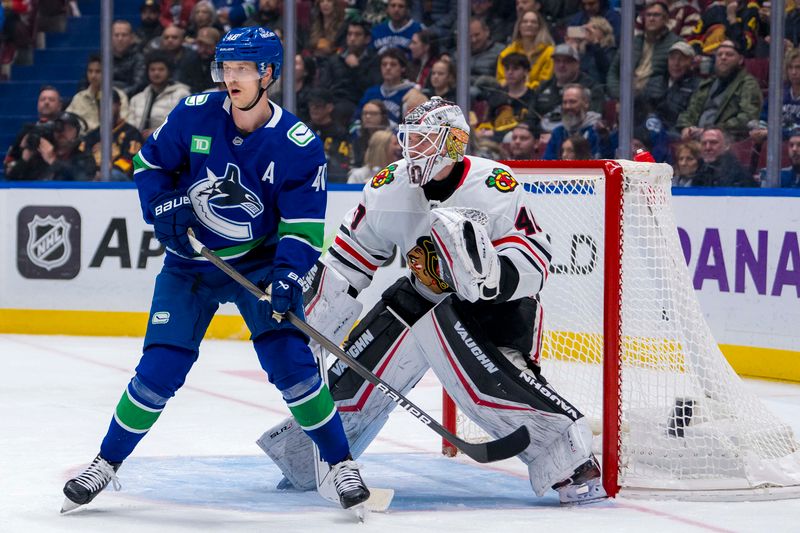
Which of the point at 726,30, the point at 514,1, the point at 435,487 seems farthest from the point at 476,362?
the point at 514,1

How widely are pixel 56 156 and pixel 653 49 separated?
322cm

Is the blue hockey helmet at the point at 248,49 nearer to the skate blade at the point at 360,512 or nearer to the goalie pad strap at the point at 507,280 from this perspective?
the goalie pad strap at the point at 507,280

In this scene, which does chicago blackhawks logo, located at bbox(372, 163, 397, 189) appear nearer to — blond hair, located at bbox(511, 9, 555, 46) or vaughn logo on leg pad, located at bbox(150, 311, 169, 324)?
vaughn logo on leg pad, located at bbox(150, 311, 169, 324)

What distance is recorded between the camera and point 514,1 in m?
6.88

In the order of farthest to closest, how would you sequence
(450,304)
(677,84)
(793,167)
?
(677,84) → (793,167) → (450,304)

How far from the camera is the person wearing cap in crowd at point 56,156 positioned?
24.0 ft

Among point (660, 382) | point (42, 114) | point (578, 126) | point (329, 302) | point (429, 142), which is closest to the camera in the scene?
point (429, 142)

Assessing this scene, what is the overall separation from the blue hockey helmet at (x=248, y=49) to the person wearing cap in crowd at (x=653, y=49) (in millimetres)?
3587

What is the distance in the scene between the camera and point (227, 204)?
313cm

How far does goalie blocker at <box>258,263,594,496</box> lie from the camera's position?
3330 millimetres

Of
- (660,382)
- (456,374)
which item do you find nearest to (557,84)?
(660,382)

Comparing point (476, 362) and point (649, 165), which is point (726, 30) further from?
point (476, 362)

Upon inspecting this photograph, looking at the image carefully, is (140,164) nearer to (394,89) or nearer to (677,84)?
(677,84)

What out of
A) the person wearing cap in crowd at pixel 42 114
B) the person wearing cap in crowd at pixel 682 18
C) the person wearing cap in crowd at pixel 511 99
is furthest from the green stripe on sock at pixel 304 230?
the person wearing cap in crowd at pixel 42 114
